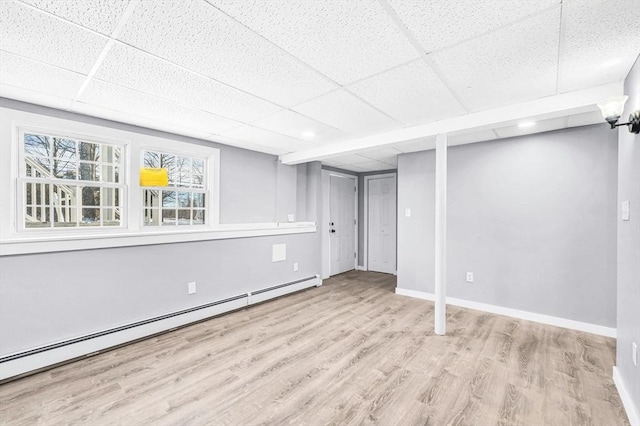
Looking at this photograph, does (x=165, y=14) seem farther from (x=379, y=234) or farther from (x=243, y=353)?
(x=379, y=234)

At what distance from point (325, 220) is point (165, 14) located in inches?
179

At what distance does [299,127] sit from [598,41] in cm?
249

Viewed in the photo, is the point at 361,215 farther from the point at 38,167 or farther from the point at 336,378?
the point at 38,167

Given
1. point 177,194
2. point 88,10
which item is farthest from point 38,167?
point 88,10

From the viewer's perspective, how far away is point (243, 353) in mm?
2678

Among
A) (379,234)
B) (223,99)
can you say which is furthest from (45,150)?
(379,234)

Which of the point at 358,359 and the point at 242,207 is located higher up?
the point at 242,207

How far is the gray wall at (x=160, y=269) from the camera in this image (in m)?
2.39

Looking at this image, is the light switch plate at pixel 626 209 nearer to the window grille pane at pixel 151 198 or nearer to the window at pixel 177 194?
the window at pixel 177 194

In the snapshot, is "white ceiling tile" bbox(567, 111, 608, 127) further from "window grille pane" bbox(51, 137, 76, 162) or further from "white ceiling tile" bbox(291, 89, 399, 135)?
"window grille pane" bbox(51, 137, 76, 162)

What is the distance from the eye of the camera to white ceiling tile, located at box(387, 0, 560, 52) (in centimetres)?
135

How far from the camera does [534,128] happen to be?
3256 millimetres

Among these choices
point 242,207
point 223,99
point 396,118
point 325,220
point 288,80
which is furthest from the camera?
point 325,220

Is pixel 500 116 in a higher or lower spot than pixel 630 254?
higher
